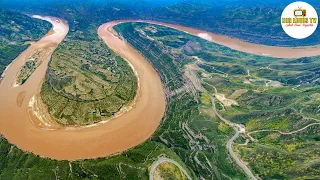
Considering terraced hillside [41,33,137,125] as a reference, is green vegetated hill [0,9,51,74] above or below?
above

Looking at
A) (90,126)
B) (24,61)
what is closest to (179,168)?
(90,126)

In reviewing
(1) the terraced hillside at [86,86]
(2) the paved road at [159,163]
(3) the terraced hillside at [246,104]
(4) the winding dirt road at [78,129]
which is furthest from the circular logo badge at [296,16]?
(2) the paved road at [159,163]

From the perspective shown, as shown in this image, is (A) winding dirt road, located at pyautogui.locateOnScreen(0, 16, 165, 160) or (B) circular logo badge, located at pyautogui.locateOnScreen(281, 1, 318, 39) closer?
(A) winding dirt road, located at pyautogui.locateOnScreen(0, 16, 165, 160)

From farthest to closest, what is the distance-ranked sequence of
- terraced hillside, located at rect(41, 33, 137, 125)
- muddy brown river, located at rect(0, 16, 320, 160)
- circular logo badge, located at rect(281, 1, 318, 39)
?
circular logo badge, located at rect(281, 1, 318, 39) < terraced hillside, located at rect(41, 33, 137, 125) < muddy brown river, located at rect(0, 16, 320, 160)

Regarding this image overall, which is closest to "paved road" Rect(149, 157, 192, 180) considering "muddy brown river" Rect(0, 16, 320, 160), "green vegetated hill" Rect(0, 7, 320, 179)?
"green vegetated hill" Rect(0, 7, 320, 179)

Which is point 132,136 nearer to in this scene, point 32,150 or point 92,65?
point 32,150

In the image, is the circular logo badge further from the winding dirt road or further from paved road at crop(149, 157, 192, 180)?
paved road at crop(149, 157, 192, 180)

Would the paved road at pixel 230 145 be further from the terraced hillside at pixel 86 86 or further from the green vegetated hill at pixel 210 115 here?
the terraced hillside at pixel 86 86

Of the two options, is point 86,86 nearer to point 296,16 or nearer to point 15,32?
point 296,16
